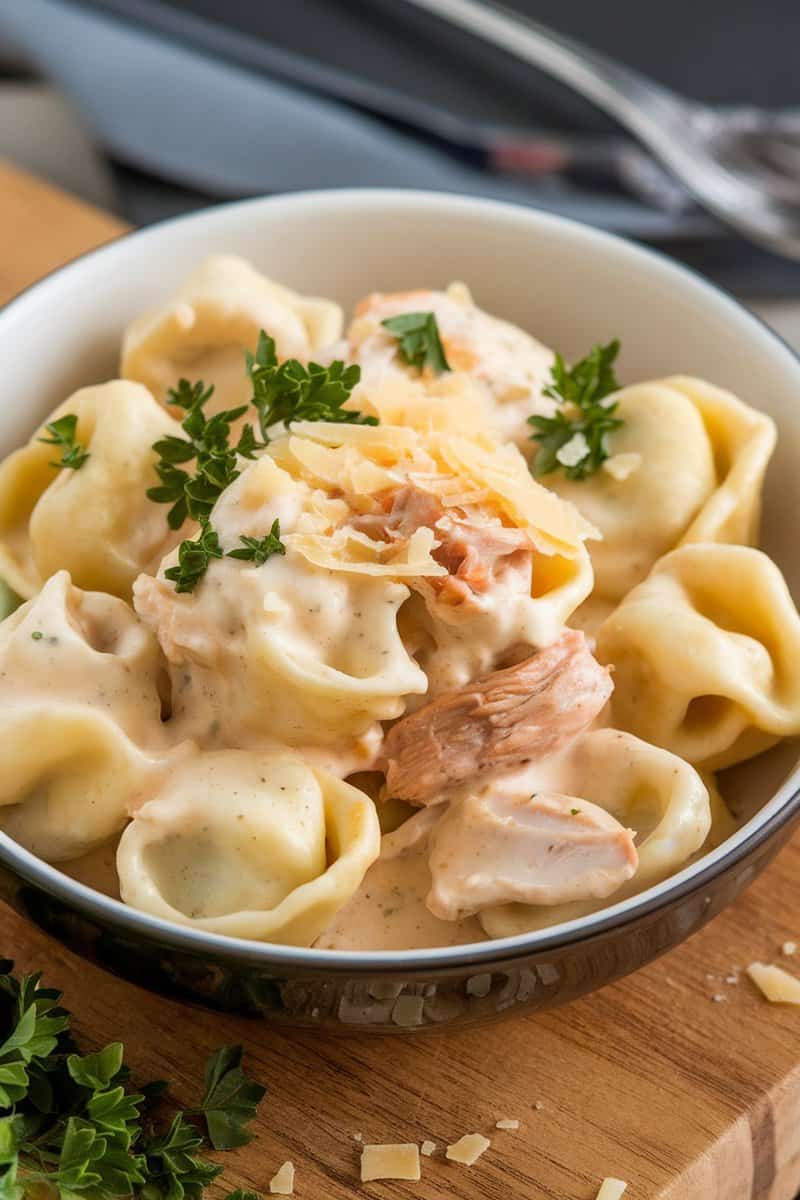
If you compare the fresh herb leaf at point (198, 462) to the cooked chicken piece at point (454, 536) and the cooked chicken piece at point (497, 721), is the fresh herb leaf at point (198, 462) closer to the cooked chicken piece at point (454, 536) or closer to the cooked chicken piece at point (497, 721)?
the cooked chicken piece at point (454, 536)

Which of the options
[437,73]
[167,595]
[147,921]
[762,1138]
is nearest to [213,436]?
[167,595]

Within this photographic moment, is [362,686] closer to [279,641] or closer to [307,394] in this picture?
[279,641]

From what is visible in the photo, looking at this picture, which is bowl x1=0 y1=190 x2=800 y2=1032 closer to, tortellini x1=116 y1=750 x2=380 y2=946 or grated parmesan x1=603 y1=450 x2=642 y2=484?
tortellini x1=116 y1=750 x2=380 y2=946

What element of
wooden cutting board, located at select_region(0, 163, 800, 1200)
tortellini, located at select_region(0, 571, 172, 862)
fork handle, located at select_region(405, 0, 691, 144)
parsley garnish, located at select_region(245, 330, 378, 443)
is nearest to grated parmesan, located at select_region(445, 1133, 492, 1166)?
wooden cutting board, located at select_region(0, 163, 800, 1200)

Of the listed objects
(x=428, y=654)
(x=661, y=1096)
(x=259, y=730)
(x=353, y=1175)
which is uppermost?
(x=428, y=654)

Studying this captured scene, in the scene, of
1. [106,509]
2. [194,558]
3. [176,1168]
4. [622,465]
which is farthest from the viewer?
[622,465]

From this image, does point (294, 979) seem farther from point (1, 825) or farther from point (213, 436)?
point (213, 436)

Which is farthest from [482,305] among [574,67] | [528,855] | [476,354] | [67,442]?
[574,67]
